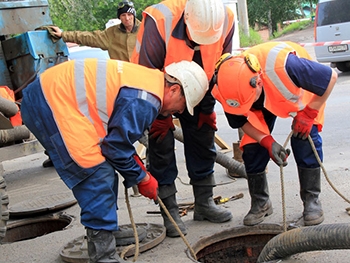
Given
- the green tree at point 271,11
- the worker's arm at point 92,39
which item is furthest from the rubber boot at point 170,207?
the green tree at point 271,11

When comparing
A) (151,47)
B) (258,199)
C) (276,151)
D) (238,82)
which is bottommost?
(258,199)

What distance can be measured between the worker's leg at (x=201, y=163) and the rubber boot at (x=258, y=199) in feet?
0.72

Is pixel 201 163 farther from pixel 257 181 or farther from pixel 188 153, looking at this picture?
pixel 257 181

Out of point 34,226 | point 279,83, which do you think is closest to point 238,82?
point 279,83

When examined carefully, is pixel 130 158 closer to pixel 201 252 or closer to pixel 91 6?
pixel 201 252

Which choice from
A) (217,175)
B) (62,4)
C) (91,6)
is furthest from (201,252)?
(91,6)

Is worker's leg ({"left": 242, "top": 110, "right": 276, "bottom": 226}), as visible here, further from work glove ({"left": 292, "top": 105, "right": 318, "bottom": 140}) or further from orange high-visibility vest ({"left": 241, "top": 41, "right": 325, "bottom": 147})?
work glove ({"left": 292, "top": 105, "right": 318, "bottom": 140})

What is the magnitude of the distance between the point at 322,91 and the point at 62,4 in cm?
1280

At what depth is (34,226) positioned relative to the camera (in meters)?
5.16

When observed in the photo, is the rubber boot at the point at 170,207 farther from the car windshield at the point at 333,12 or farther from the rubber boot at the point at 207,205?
the car windshield at the point at 333,12

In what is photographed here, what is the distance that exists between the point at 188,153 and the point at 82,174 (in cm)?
129

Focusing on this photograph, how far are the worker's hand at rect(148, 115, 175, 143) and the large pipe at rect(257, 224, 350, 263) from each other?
1.09m

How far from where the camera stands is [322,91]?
3.62 meters

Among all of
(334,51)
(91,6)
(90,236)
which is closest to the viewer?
(90,236)
